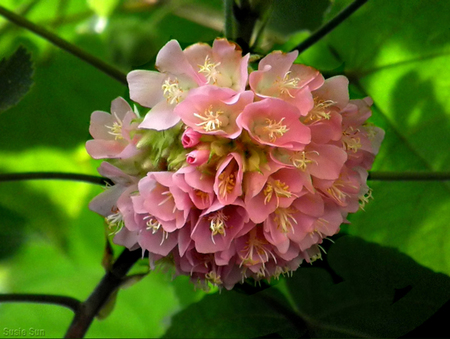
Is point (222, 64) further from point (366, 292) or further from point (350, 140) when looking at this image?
point (366, 292)

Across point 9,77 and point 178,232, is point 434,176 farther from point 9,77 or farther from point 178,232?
point 9,77

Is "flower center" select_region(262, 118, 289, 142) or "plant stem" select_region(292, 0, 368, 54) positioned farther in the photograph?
"plant stem" select_region(292, 0, 368, 54)

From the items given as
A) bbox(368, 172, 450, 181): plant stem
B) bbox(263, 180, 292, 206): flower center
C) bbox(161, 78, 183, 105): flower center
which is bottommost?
bbox(368, 172, 450, 181): plant stem

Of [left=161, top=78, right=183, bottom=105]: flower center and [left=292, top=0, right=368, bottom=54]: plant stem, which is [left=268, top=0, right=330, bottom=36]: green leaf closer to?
[left=292, top=0, right=368, bottom=54]: plant stem

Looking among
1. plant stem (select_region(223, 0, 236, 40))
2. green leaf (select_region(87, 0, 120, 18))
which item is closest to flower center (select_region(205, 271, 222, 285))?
plant stem (select_region(223, 0, 236, 40))

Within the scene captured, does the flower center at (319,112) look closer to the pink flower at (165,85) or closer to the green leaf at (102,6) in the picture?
the pink flower at (165,85)

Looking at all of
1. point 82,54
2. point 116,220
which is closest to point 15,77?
point 82,54

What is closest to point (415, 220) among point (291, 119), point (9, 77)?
point (291, 119)
